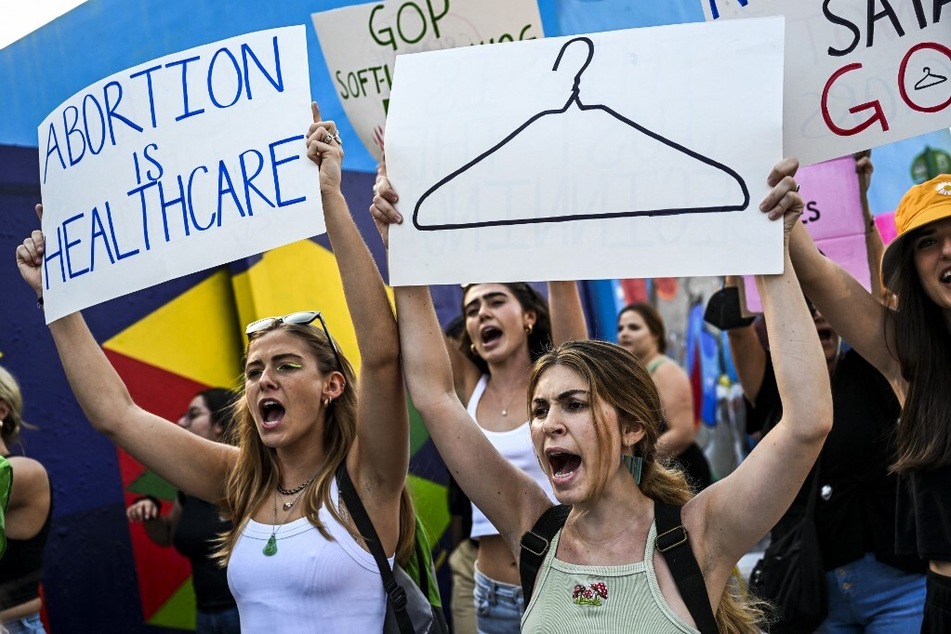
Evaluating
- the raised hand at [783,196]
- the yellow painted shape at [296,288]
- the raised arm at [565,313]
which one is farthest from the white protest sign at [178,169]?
the yellow painted shape at [296,288]

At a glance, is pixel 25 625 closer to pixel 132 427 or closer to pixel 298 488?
pixel 132 427

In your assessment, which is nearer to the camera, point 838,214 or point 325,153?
point 325,153

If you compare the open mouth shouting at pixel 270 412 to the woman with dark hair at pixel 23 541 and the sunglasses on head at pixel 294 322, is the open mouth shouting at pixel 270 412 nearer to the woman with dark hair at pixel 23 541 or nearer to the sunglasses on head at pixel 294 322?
the sunglasses on head at pixel 294 322

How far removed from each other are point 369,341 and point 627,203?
2.31 ft

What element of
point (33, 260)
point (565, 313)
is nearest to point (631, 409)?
point (565, 313)

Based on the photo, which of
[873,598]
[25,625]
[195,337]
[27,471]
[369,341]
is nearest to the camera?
[369,341]

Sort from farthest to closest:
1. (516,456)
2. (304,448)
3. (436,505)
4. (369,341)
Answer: (436,505) < (516,456) < (304,448) < (369,341)

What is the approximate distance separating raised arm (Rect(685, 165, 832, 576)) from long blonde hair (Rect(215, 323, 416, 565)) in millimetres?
969

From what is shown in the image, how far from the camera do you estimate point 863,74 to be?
105 inches

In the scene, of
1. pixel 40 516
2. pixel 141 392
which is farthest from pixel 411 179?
pixel 141 392

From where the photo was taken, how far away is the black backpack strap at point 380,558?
2.70 m

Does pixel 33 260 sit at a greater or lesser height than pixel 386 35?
lesser

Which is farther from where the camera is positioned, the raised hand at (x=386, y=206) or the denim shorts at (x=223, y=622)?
the denim shorts at (x=223, y=622)

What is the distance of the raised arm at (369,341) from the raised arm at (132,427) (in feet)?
1.93
